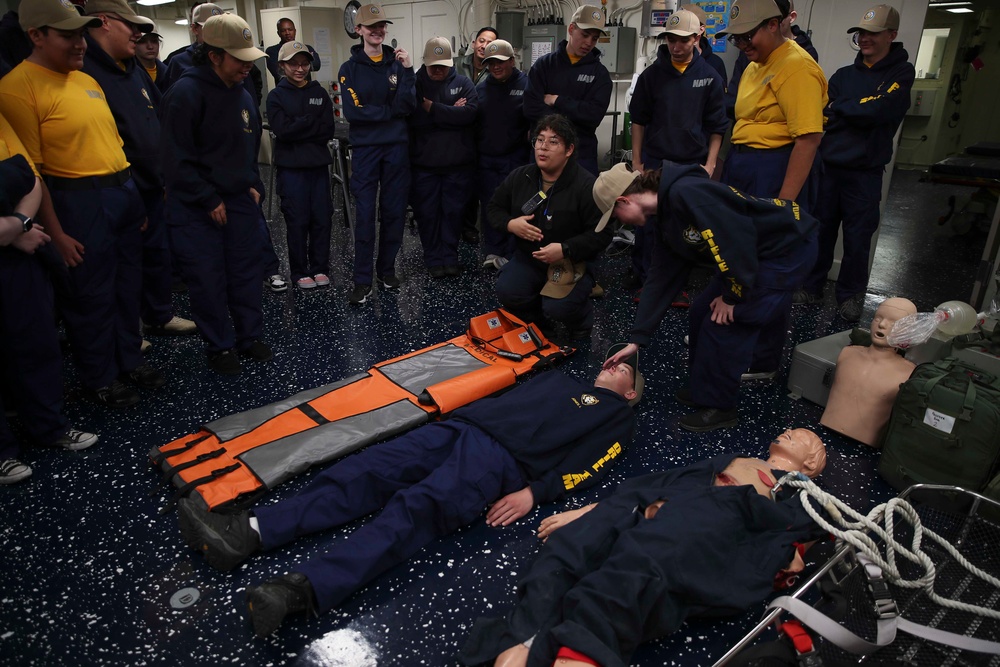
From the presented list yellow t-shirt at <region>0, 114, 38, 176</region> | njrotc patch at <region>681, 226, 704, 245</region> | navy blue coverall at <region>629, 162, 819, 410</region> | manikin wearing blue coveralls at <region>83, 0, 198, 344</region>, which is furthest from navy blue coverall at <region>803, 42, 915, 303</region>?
yellow t-shirt at <region>0, 114, 38, 176</region>

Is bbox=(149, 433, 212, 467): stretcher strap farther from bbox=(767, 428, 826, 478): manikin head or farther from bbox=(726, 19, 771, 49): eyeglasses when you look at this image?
bbox=(726, 19, 771, 49): eyeglasses

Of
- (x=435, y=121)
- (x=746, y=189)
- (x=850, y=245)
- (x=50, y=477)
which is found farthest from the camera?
(x=435, y=121)

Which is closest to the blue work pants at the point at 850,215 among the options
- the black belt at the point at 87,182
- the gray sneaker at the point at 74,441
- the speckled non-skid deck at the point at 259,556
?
the speckled non-skid deck at the point at 259,556

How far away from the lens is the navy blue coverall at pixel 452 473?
1.96m

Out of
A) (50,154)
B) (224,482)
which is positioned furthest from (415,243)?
(224,482)

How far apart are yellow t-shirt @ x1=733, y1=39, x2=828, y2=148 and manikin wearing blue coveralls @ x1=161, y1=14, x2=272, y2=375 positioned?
7.73ft

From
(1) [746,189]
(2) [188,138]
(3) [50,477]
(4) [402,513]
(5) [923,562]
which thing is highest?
(2) [188,138]

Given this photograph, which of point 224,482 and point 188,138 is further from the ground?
point 188,138

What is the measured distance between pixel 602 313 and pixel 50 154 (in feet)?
9.70

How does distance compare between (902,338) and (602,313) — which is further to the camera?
(602,313)

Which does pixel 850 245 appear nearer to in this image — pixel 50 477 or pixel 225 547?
pixel 225 547

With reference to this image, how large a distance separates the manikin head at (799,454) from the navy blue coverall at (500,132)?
2.54 metres

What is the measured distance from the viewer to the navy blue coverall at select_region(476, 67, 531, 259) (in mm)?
4449

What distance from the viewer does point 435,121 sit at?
432 cm
